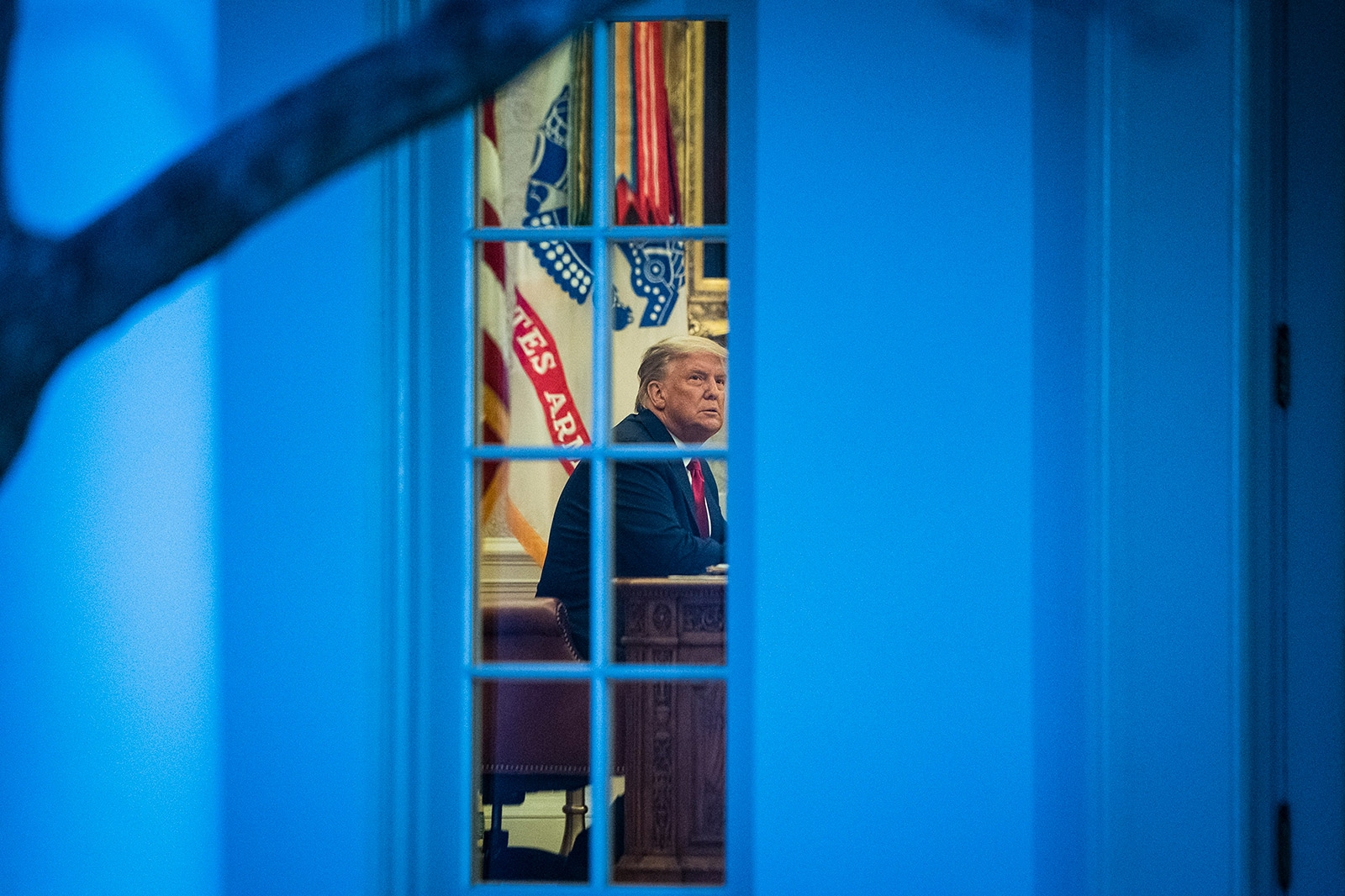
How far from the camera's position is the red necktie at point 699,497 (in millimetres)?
2156

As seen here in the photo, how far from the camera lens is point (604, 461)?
2180 mm

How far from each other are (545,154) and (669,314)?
1.49 feet

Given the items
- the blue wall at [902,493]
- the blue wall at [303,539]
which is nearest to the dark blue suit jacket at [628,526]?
the blue wall at [902,493]

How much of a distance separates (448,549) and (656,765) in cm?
65

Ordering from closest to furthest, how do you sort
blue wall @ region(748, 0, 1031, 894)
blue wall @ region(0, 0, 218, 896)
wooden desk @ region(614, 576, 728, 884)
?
1. blue wall @ region(0, 0, 218, 896)
2. blue wall @ region(748, 0, 1031, 894)
3. wooden desk @ region(614, 576, 728, 884)

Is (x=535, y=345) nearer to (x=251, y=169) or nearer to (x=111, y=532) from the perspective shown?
(x=111, y=532)

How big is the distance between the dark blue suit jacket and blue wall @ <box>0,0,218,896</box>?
73cm

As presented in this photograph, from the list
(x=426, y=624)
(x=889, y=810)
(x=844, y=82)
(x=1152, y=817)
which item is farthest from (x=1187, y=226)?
(x=426, y=624)

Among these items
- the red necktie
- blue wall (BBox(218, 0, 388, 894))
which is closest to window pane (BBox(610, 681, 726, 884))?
the red necktie

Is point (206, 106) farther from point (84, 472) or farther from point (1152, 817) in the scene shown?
point (1152, 817)

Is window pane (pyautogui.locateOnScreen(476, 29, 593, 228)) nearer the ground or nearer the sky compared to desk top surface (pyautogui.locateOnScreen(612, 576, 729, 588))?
nearer the sky

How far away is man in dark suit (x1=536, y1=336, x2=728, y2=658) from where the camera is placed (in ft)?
7.13

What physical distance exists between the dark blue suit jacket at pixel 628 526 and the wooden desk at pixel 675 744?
0.07 metres

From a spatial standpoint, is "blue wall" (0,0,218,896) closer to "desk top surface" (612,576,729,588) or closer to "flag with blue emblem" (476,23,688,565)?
"flag with blue emblem" (476,23,688,565)
